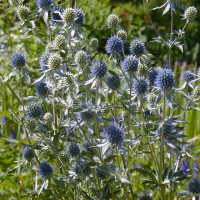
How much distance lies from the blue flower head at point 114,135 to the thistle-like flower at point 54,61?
1.08ft

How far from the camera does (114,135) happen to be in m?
1.94

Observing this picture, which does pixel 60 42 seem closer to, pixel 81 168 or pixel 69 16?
pixel 69 16

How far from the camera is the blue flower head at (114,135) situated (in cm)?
193

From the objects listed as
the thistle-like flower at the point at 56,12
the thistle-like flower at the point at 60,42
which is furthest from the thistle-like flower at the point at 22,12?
the thistle-like flower at the point at 60,42

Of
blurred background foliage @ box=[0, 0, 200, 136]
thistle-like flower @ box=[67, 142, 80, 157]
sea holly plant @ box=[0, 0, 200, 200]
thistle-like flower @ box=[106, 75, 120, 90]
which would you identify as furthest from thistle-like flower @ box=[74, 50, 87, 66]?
blurred background foliage @ box=[0, 0, 200, 136]

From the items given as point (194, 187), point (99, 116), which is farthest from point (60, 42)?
point (194, 187)

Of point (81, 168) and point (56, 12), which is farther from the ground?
point (56, 12)

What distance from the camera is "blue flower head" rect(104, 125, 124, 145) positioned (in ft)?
6.32

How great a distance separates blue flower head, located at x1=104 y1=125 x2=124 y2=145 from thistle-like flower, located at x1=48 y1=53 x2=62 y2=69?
328 mm

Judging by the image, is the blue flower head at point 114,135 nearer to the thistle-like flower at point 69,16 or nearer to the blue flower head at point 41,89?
the blue flower head at point 41,89

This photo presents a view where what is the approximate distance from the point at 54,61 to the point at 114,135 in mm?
386

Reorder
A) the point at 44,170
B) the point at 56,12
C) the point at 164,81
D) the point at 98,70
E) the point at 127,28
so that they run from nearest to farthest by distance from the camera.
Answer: the point at 164,81 → the point at 98,70 → the point at 44,170 → the point at 56,12 → the point at 127,28

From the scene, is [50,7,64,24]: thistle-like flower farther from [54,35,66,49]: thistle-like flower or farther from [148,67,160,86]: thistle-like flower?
[148,67,160,86]: thistle-like flower

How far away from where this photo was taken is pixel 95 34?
4930mm
